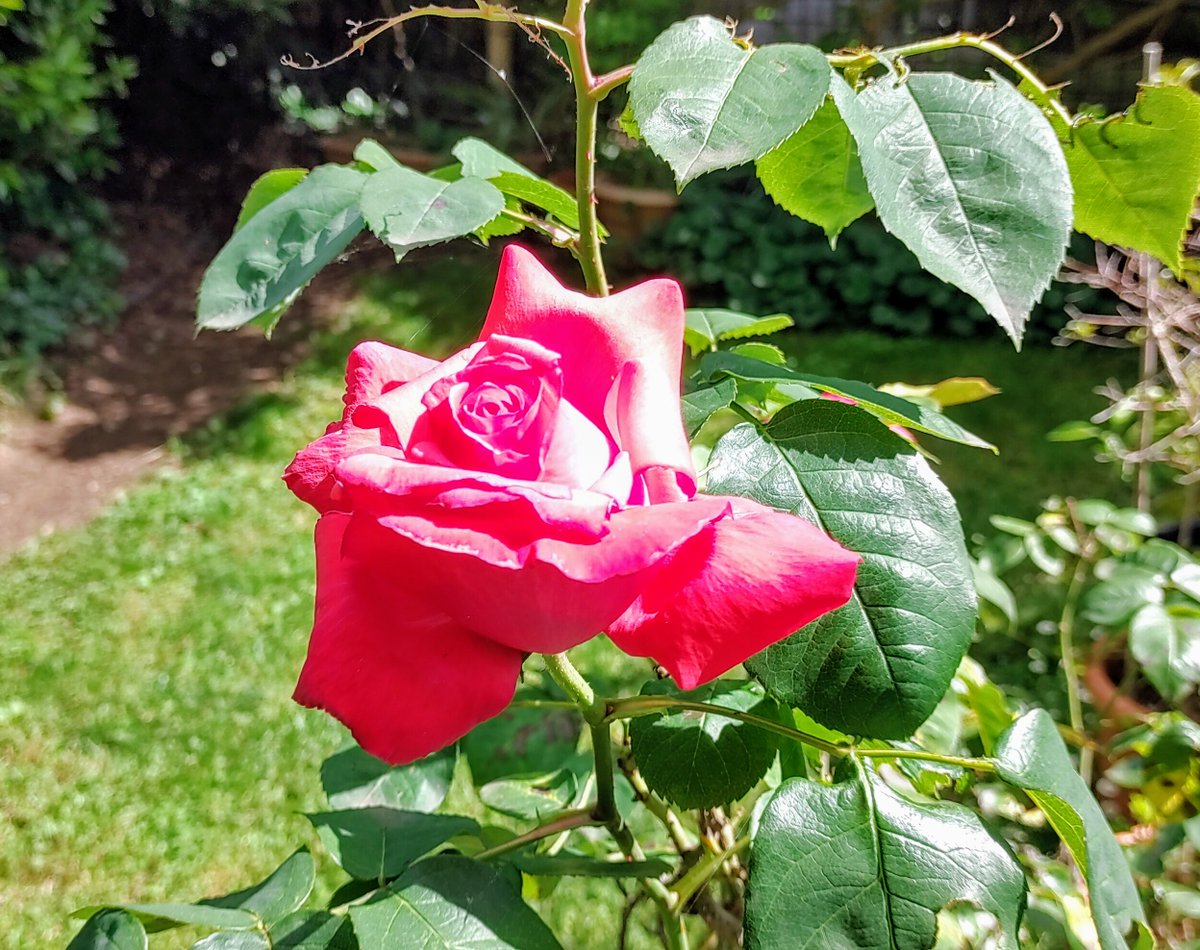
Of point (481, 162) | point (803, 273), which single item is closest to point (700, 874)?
point (481, 162)

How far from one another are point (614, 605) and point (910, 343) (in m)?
3.57

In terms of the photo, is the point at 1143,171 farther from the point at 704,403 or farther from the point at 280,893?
the point at 280,893

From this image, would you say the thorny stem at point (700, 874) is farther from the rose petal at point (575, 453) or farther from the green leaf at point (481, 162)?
the green leaf at point (481, 162)

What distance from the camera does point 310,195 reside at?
0.55 meters

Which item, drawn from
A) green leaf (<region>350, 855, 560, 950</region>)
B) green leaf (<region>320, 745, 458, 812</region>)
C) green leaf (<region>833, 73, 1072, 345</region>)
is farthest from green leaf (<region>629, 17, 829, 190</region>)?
green leaf (<region>320, 745, 458, 812</region>)

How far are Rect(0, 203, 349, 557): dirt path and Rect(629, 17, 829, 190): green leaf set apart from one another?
2.64 metres

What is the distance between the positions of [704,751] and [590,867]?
0.31ft

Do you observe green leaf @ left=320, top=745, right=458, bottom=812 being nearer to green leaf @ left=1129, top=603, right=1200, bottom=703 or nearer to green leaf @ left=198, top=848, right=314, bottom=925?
green leaf @ left=198, top=848, right=314, bottom=925

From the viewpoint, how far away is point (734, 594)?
35 cm

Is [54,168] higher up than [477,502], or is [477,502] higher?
[477,502]

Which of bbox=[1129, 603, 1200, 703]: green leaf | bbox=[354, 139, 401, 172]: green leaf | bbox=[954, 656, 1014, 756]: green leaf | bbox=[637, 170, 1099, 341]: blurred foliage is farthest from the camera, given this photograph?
bbox=[637, 170, 1099, 341]: blurred foliage

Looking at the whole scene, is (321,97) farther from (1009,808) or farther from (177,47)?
(1009,808)

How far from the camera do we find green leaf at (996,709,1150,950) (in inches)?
16.9

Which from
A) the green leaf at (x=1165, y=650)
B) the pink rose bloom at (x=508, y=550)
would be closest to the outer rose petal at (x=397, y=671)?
the pink rose bloom at (x=508, y=550)
